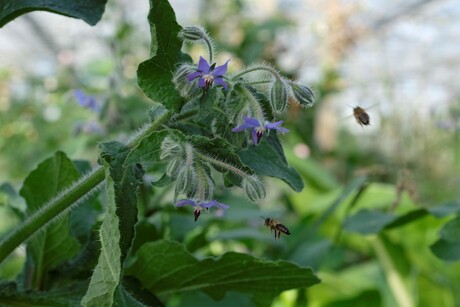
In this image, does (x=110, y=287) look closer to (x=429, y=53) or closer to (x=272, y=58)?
(x=272, y=58)

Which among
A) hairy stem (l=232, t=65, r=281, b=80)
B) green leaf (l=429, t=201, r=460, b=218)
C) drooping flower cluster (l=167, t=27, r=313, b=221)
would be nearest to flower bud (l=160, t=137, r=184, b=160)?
drooping flower cluster (l=167, t=27, r=313, b=221)

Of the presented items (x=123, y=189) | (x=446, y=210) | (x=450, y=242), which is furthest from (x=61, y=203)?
(x=446, y=210)

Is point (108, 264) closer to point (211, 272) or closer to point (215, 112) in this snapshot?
point (215, 112)

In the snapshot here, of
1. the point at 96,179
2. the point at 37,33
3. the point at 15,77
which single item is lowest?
the point at 96,179

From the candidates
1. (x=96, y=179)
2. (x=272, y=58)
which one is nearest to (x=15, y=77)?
(x=272, y=58)

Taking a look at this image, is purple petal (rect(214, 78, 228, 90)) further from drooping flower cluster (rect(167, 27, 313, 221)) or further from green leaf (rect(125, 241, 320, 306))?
green leaf (rect(125, 241, 320, 306))

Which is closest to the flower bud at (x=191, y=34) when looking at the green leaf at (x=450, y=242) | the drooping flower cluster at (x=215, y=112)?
the drooping flower cluster at (x=215, y=112)
